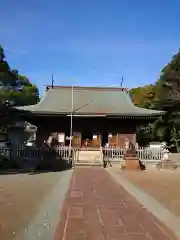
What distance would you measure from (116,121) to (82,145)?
388cm

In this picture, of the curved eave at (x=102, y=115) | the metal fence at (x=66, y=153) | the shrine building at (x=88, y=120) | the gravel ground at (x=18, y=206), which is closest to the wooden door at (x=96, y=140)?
the shrine building at (x=88, y=120)

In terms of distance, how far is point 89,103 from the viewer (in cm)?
3331

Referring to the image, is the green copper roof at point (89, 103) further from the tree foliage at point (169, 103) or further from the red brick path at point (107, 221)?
the red brick path at point (107, 221)

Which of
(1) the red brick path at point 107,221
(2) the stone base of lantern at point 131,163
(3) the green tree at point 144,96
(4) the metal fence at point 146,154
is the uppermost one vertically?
(3) the green tree at point 144,96

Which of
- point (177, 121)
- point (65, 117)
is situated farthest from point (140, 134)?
point (65, 117)

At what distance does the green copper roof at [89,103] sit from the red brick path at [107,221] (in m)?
20.7

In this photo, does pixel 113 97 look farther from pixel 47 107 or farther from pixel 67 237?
pixel 67 237

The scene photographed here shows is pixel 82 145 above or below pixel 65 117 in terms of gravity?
below

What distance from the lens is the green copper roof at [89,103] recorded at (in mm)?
29859

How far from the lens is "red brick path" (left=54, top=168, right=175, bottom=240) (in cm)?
529

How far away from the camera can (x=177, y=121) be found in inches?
1495

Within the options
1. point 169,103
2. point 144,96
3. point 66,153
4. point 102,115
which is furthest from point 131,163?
point 144,96

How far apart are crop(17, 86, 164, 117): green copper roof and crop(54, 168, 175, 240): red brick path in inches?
816

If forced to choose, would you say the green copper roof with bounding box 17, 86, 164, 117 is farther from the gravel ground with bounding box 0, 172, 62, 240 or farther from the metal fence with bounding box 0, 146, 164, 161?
the gravel ground with bounding box 0, 172, 62, 240
